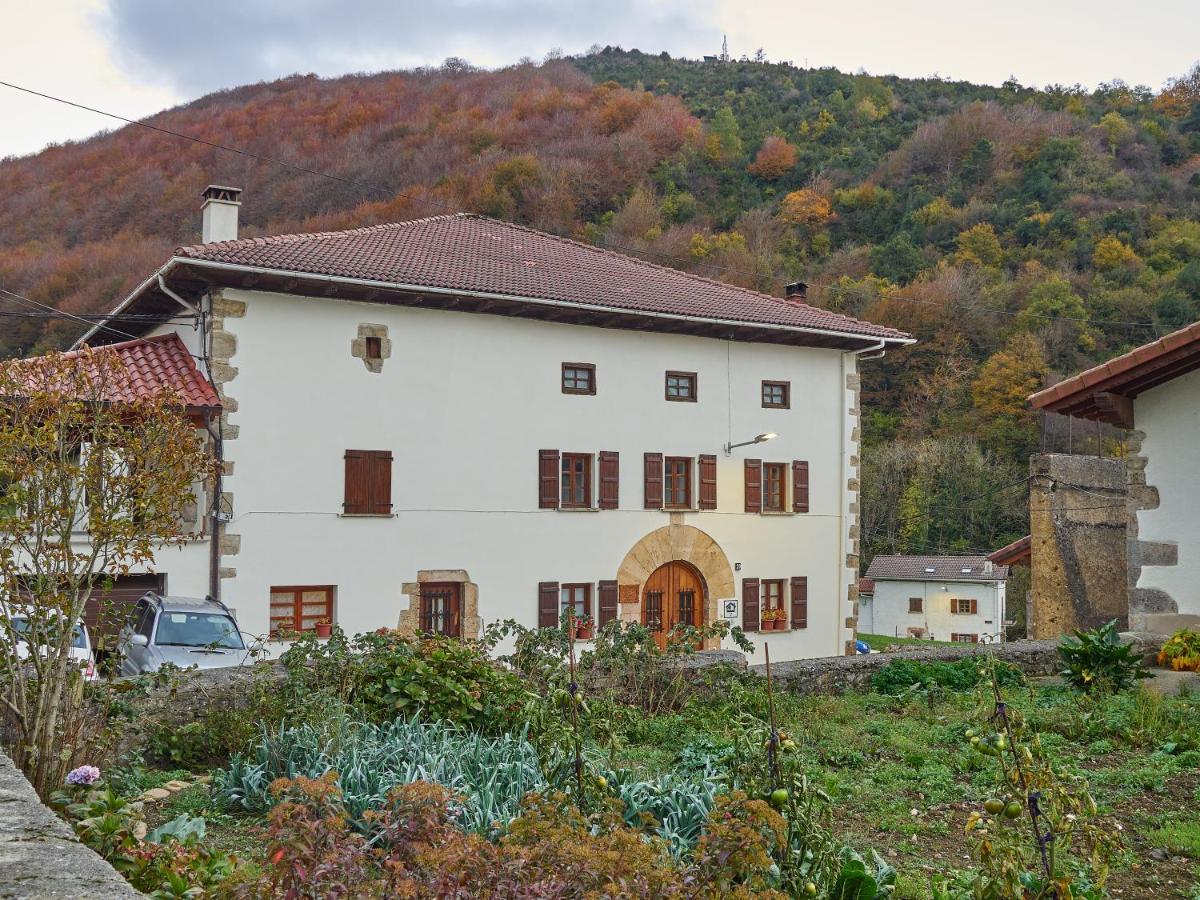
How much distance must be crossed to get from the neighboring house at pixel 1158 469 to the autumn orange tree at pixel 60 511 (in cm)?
824

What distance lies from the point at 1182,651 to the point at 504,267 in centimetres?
1395

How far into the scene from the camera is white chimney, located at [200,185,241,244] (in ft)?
67.0

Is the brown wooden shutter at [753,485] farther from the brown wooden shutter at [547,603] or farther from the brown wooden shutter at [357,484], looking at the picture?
the brown wooden shutter at [357,484]

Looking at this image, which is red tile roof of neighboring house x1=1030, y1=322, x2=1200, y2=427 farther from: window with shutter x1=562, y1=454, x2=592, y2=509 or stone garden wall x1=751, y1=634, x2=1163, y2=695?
window with shutter x1=562, y1=454, x2=592, y2=509

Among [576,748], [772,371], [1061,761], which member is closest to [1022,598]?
[772,371]

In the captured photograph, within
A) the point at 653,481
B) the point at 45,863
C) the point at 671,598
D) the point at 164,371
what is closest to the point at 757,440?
the point at 653,481

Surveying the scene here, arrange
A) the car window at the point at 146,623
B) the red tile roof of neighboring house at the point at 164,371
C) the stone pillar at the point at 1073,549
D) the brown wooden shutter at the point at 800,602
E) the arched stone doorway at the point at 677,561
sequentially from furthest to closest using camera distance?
1. the brown wooden shutter at the point at 800,602
2. the stone pillar at the point at 1073,549
3. the arched stone doorway at the point at 677,561
4. the red tile roof of neighboring house at the point at 164,371
5. the car window at the point at 146,623

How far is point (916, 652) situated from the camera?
12516mm

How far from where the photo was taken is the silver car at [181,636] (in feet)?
41.8

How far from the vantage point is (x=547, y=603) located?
2005 centimetres

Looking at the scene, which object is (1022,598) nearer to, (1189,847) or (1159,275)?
(1159,275)

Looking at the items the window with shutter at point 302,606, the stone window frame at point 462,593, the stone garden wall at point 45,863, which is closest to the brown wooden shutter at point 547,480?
the stone window frame at point 462,593

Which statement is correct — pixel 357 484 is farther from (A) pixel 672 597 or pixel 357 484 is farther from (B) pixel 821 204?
(B) pixel 821 204

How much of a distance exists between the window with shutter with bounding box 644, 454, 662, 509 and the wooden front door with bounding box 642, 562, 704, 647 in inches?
53.7
